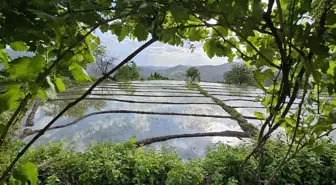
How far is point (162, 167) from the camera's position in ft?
7.48

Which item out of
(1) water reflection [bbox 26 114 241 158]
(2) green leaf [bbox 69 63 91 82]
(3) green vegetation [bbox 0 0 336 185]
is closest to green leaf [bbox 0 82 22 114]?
(3) green vegetation [bbox 0 0 336 185]

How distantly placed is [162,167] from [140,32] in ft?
6.17

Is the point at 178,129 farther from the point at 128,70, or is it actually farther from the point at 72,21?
the point at 128,70

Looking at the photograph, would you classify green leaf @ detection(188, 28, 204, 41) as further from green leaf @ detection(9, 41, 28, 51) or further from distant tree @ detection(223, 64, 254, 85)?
distant tree @ detection(223, 64, 254, 85)

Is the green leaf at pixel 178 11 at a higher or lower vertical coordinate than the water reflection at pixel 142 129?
higher

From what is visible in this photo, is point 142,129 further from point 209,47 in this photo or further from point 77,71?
point 77,71

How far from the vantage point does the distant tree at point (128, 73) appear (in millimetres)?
12870

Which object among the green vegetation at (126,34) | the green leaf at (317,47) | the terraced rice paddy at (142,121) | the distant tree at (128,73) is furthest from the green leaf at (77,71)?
the distant tree at (128,73)

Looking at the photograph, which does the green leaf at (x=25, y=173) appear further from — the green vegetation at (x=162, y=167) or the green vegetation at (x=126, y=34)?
the green vegetation at (x=162, y=167)

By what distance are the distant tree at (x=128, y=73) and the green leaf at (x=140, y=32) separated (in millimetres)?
12094

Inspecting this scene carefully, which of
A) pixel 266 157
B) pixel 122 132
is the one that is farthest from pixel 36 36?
pixel 122 132

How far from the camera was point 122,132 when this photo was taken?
3719 mm

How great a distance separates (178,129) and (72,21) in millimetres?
3553

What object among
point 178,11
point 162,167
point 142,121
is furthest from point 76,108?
point 178,11
